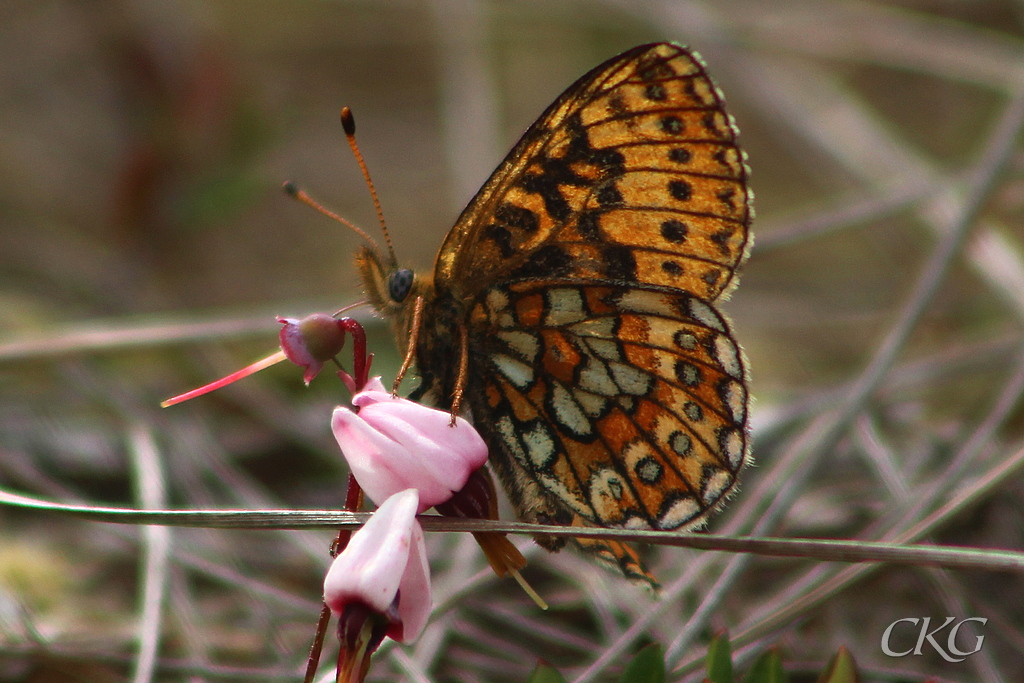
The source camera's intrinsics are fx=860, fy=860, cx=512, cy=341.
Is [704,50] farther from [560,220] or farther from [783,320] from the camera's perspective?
[560,220]

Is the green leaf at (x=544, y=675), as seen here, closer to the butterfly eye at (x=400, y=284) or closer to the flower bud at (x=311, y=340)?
the flower bud at (x=311, y=340)

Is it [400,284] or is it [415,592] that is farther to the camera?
[400,284]

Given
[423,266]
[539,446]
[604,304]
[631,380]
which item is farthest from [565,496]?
[423,266]

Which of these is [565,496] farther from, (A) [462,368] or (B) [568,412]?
(A) [462,368]

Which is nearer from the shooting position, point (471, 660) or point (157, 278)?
point (471, 660)

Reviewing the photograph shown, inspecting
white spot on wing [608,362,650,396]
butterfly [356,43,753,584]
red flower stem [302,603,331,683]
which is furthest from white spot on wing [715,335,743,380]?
red flower stem [302,603,331,683]

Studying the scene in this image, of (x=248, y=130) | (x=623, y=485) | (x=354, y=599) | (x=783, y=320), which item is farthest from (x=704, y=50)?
(x=354, y=599)
